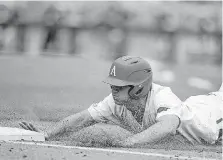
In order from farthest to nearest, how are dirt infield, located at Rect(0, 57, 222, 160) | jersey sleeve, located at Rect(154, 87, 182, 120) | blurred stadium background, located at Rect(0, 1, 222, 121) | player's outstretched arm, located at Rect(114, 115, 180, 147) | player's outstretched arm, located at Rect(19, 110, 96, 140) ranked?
blurred stadium background, located at Rect(0, 1, 222, 121)
player's outstretched arm, located at Rect(19, 110, 96, 140)
jersey sleeve, located at Rect(154, 87, 182, 120)
player's outstretched arm, located at Rect(114, 115, 180, 147)
dirt infield, located at Rect(0, 57, 222, 160)

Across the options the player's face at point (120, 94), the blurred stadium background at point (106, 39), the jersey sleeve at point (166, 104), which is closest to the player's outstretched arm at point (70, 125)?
the player's face at point (120, 94)

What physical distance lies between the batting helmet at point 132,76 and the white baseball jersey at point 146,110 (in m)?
0.13

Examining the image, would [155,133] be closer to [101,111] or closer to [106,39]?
[101,111]

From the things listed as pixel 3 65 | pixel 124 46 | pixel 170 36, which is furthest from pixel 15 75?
pixel 170 36

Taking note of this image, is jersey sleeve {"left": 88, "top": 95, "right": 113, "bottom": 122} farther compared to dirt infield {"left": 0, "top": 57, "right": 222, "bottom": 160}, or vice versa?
jersey sleeve {"left": 88, "top": 95, "right": 113, "bottom": 122}

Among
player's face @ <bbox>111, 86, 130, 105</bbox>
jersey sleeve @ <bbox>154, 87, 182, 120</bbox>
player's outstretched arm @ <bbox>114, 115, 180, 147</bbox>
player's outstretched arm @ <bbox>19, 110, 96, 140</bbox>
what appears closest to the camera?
player's outstretched arm @ <bbox>114, 115, 180, 147</bbox>

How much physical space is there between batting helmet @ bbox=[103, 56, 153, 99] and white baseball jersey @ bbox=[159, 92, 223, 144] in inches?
18.6

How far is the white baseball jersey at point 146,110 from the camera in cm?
725

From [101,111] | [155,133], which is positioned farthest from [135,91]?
[155,133]

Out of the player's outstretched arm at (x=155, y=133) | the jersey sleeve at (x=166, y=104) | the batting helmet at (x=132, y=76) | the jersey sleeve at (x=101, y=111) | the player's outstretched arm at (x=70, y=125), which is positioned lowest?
the player's outstretched arm at (x=70, y=125)

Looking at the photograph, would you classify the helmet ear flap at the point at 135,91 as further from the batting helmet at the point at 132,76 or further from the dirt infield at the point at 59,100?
the dirt infield at the point at 59,100

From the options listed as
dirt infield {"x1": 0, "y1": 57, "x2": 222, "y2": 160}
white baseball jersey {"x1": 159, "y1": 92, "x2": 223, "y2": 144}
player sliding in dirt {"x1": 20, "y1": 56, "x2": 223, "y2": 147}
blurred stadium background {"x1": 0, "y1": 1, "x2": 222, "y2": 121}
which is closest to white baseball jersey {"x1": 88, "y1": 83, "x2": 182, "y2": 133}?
player sliding in dirt {"x1": 20, "y1": 56, "x2": 223, "y2": 147}

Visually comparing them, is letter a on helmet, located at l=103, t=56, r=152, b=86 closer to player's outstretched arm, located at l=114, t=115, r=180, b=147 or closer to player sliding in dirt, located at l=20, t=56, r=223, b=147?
player sliding in dirt, located at l=20, t=56, r=223, b=147

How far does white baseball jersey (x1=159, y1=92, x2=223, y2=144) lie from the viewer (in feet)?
24.3
